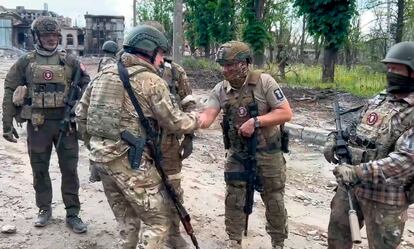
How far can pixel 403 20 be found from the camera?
54.2ft

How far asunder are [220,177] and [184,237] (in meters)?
2.10

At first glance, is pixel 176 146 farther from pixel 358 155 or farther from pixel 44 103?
pixel 358 155

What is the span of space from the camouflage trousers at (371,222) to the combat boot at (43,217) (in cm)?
274

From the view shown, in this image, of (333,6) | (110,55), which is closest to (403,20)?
(333,6)

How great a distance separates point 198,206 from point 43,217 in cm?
165

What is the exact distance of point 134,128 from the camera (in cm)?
302

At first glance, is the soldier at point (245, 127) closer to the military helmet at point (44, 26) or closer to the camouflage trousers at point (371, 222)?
the camouflage trousers at point (371, 222)

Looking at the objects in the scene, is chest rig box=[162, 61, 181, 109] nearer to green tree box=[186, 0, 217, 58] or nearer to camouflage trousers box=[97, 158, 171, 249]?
camouflage trousers box=[97, 158, 171, 249]

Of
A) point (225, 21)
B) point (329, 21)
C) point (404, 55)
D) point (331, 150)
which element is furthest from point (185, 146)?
point (225, 21)

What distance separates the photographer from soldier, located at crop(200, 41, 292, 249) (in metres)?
3.61

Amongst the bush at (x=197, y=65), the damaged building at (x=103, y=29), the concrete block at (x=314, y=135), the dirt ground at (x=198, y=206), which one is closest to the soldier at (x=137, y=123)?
the dirt ground at (x=198, y=206)

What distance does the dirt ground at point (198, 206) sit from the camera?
4.31 metres

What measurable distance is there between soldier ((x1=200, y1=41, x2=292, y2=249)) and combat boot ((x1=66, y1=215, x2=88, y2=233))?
141cm

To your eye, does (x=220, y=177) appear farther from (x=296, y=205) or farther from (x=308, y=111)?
(x=308, y=111)
